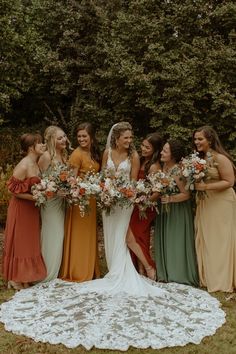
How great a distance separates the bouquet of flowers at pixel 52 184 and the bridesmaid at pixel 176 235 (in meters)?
1.40

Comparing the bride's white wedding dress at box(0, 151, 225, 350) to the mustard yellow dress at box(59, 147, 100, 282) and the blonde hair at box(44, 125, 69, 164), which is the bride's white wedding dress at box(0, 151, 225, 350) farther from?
the blonde hair at box(44, 125, 69, 164)

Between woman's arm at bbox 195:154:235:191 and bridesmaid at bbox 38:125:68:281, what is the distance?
6.65 feet

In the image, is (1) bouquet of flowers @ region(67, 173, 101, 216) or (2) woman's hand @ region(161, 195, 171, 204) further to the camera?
(2) woman's hand @ region(161, 195, 171, 204)

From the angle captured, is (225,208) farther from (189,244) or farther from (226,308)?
(226,308)

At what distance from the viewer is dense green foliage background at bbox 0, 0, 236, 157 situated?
32.9 feet

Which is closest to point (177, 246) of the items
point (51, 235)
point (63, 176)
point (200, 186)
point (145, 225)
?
point (145, 225)

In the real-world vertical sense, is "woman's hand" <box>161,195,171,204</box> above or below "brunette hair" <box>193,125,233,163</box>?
below

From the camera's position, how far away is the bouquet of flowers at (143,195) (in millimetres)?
6223

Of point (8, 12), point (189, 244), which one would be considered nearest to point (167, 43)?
point (8, 12)

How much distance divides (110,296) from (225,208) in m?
2.03

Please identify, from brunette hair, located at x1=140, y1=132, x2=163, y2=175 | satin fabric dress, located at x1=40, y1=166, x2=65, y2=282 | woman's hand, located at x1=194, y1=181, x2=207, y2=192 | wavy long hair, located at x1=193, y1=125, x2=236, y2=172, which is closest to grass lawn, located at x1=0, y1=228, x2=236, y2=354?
satin fabric dress, located at x1=40, y1=166, x2=65, y2=282

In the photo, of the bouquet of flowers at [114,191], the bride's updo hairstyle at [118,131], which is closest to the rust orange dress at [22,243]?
the bouquet of flowers at [114,191]

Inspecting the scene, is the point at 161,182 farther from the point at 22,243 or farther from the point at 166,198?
the point at 22,243

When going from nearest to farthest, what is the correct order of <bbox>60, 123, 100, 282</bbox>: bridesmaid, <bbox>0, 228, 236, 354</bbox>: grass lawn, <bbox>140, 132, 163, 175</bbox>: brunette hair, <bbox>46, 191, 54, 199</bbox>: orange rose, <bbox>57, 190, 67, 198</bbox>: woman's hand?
1. <bbox>0, 228, 236, 354</bbox>: grass lawn
2. <bbox>46, 191, 54, 199</bbox>: orange rose
3. <bbox>57, 190, 67, 198</bbox>: woman's hand
4. <bbox>60, 123, 100, 282</bbox>: bridesmaid
5. <bbox>140, 132, 163, 175</bbox>: brunette hair
